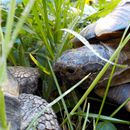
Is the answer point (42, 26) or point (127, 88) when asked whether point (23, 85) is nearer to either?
point (42, 26)

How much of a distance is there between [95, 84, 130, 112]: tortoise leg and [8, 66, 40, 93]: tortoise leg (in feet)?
0.76

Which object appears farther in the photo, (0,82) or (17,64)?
(17,64)

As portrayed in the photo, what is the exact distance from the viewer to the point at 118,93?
117cm

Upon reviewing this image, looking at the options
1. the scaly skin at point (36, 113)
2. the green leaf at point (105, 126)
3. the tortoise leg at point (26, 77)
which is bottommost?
the green leaf at point (105, 126)

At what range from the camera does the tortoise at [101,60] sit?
1138 millimetres

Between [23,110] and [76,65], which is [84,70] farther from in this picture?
[23,110]

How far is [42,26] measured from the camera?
3.64 feet

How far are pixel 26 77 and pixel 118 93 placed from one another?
1.15ft

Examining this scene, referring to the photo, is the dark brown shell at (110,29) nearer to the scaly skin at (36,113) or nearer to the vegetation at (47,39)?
the vegetation at (47,39)

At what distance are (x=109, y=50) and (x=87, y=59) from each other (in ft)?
0.50

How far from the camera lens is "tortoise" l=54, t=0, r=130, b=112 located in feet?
3.73

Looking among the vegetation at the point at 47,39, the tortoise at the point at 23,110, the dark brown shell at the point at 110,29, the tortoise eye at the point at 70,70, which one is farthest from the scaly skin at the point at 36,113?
the dark brown shell at the point at 110,29

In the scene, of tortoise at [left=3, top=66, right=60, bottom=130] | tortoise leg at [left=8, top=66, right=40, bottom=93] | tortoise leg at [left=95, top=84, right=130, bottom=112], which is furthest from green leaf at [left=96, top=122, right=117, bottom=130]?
tortoise leg at [left=8, top=66, right=40, bottom=93]

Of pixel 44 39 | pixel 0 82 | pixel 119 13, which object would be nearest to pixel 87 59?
pixel 44 39
